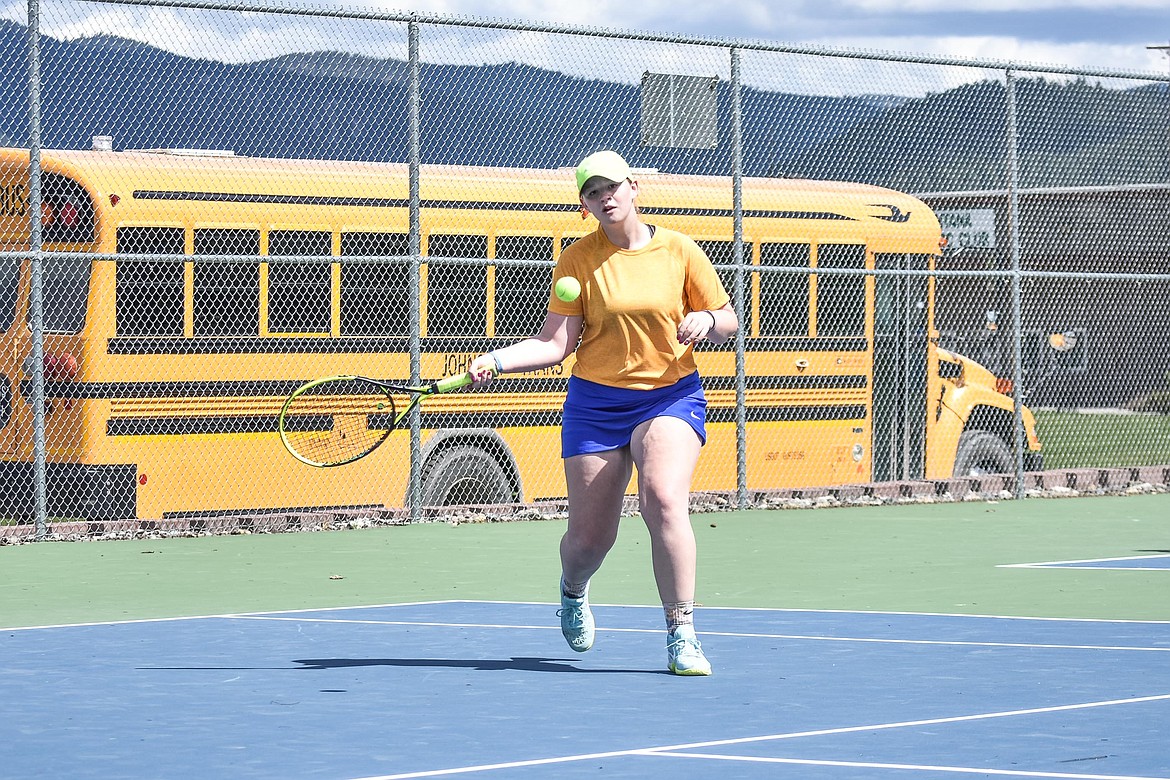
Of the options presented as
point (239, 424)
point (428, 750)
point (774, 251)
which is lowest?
point (428, 750)

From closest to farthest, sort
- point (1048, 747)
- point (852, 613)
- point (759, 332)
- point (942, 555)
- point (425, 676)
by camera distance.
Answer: point (1048, 747), point (425, 676), point (852, 613), point (942, 555), point (759, 332)

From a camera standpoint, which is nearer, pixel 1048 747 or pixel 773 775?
pixel 773 775

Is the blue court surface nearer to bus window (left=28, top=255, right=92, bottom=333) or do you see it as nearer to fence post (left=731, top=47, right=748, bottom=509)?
bus window (left=28, top=255, right=92, bottom=333)

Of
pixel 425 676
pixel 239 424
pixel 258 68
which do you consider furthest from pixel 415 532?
pixel 425 676

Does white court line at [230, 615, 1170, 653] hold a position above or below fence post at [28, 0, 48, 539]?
below

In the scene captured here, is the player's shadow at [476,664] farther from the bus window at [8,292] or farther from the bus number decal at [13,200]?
the bus number decal at [13,200]

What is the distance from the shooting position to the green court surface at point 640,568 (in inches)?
426

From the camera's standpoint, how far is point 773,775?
5.84 meters

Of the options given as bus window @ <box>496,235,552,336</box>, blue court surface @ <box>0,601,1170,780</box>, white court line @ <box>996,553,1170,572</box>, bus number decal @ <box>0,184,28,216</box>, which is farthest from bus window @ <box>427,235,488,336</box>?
blue court surface @ <box>0,601,1170,780</box>

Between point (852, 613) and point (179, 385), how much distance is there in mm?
6669

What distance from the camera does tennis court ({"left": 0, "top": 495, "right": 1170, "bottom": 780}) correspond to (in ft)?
20.4

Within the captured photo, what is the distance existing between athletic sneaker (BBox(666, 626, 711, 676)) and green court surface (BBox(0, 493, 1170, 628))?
267 cm

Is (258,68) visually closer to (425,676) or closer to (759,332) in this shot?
(759,332)

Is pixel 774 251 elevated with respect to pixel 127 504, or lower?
elevated
